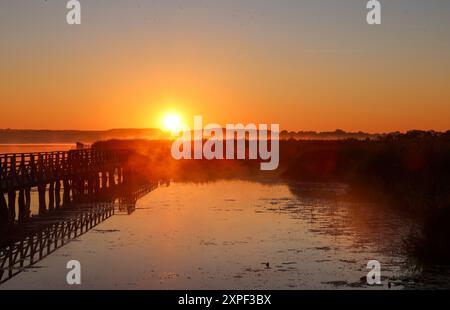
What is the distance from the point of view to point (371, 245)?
84.1 feet

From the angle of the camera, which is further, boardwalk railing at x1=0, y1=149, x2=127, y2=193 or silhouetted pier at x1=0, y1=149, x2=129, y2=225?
boardwalk railing at x1=0, y1=149, x2=127, y2=193

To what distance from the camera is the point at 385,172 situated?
4103cm

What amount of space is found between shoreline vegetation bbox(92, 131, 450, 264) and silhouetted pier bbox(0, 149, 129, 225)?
42.7 feet

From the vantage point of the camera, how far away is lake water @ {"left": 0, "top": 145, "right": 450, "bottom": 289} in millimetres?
20156

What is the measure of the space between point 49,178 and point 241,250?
17872mm

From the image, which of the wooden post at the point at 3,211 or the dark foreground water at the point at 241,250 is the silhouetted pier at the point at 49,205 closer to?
the wooden post at the point at 3,211

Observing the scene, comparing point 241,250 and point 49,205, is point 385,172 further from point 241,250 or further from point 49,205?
point 49,205

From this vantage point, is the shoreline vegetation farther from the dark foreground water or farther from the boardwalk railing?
the boardwalk railing

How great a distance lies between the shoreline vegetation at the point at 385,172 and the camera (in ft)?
72.9

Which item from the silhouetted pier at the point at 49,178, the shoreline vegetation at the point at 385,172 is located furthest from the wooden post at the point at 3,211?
the shoreline vegetation at the point at 385,172

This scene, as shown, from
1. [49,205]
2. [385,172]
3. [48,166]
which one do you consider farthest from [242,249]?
[48,166]

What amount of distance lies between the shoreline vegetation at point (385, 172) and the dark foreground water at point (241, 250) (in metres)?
1.13

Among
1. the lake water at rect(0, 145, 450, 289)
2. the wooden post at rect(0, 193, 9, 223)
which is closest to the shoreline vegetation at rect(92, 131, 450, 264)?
the lake water at rect(0, 145, 450, 289)

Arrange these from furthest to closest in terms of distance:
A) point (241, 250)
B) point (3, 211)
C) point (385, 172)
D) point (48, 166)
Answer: point (48, 166), point (385, 172), point (3, 211), point (241, 250)
